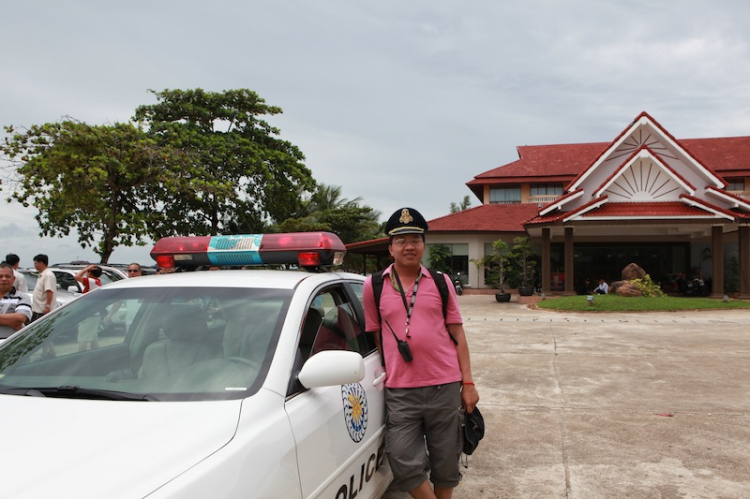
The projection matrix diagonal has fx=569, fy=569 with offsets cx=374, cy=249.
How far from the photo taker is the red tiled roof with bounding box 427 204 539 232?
2759 centimetres

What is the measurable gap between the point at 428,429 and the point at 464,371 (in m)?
0.35

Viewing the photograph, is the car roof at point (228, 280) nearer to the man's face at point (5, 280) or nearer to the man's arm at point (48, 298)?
the man's face at point (5, 280)

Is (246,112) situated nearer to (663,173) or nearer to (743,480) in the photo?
(663,173)

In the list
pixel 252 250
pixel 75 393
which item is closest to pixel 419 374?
pixel 252 250

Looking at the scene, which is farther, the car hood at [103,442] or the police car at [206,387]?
the police car at [206,387]

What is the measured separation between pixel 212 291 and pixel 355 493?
1.16 meters

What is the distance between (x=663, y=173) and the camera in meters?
21.8

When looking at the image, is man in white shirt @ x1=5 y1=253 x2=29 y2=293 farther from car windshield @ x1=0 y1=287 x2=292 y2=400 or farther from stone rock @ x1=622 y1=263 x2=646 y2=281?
stone rock @ x1=622 y1=263 x2=646 y2=281

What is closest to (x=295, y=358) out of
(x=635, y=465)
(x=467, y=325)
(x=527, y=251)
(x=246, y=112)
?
(x=635, y=465)

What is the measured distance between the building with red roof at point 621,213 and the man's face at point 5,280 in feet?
45.8

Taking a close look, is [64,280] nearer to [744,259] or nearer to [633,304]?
[633,304]

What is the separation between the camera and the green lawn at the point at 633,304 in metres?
17.1

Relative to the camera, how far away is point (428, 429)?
294 centimetres

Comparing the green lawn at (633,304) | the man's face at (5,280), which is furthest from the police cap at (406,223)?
the green lawn at (633,304)
